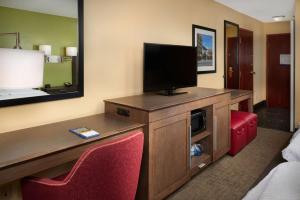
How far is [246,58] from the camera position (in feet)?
17.0

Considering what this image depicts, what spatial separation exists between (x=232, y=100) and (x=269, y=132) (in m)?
1.37

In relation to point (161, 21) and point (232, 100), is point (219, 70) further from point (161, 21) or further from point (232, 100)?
point (161, 21)

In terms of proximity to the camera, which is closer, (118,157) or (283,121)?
(118,157)

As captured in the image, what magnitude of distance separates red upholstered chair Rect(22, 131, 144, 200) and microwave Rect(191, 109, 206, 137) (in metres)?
1.20

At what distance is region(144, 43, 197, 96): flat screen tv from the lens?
94.7 inches

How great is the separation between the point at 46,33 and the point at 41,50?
0.13 m

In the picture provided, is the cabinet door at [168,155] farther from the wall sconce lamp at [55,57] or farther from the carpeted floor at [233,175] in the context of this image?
the wall sconce lamp at [55,57]

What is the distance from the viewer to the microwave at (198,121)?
8.14 ft

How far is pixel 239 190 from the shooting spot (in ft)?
7.48

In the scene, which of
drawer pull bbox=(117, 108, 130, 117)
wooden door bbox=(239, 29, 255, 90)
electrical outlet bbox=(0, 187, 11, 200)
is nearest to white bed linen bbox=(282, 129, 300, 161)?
drawer pull bbox=(117, 108, 130, 117)

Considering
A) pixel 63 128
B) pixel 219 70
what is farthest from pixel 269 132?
pixel 63 128

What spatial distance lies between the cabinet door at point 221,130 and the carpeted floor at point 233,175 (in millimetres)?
142

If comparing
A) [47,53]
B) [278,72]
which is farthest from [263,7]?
[47,53]

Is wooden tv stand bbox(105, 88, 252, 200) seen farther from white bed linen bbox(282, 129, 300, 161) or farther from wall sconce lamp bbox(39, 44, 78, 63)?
white bed linen bbox(282, 129, 300, 161)
